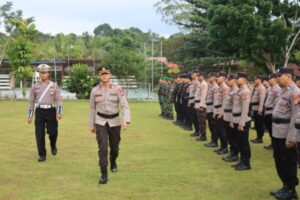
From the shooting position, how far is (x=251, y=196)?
20.2 ft

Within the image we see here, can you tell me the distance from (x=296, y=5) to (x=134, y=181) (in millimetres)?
19946

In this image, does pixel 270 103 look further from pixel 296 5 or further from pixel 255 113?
pixel 296 5

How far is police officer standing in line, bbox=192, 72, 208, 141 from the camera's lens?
11508mm

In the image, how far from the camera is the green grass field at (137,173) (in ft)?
20.7

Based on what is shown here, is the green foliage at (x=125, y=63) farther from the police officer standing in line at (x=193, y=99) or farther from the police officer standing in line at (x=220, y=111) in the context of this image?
the police officer standing in line at (x=220, y=111)

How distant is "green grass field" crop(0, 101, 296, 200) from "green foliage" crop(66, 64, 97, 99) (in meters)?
20.3

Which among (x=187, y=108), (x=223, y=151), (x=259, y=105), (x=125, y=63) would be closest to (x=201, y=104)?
(x=259, y=105)

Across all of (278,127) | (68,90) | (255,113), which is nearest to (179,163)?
(278,127)

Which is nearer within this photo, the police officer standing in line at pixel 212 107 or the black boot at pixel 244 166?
the black boot at pixel 244 166

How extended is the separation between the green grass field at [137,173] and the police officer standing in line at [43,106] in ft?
1.71

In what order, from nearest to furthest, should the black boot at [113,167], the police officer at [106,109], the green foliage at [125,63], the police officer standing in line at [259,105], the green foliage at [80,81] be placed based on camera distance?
the police officer at [106,109] < the black boot at [113,167] < the police officer standing in line at [259,105] < the green foliage at [80,81] < the green foliage at [125,63]

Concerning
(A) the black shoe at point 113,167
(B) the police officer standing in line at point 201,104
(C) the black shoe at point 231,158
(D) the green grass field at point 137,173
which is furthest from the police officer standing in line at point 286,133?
(B) the police officer standing in line at point 201,104

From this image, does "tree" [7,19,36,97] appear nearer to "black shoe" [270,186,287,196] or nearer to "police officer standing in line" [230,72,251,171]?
"police officer standing in line" [230,72,251,171]

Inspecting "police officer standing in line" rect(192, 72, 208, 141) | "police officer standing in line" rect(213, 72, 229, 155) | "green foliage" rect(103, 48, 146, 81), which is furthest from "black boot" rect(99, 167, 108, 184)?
"green foliage" rect(103, 48, 146, 81)
